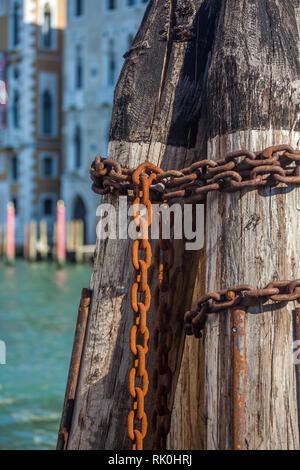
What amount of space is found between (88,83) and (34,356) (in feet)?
75.7

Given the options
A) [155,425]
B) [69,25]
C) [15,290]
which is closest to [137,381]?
[155,425]

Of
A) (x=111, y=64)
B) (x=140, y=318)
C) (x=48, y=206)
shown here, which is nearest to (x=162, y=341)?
(x=140, y=318)

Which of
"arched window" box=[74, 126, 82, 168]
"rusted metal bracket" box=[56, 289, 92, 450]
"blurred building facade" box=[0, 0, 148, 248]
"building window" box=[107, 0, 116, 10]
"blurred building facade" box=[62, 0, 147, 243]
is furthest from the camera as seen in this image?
"arched window" box=[74, 126, 82, 168]

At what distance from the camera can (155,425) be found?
6.67 feet

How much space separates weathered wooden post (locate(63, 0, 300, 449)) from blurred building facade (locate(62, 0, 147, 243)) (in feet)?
90.3

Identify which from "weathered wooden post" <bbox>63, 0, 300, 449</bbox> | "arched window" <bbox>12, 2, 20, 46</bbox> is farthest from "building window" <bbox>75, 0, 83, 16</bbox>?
"weathered wooden post" <bbox>63, 0, 300, 449</bbox>

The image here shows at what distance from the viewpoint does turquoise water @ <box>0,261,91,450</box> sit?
5.51 metres

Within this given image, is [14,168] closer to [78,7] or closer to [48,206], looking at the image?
[48,206]

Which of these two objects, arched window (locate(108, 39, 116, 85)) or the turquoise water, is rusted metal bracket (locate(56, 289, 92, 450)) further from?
arched window (locate(108, 39, 116, 85))

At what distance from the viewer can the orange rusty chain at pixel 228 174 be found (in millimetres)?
1804

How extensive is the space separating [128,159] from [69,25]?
99.6 feet

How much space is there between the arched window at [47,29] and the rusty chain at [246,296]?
32.5 metres

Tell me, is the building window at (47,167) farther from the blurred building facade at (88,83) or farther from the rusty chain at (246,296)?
the rusty chain at (246,296)

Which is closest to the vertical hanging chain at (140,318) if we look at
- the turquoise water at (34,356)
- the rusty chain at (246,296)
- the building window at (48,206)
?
the rusty chain at (246,296)
